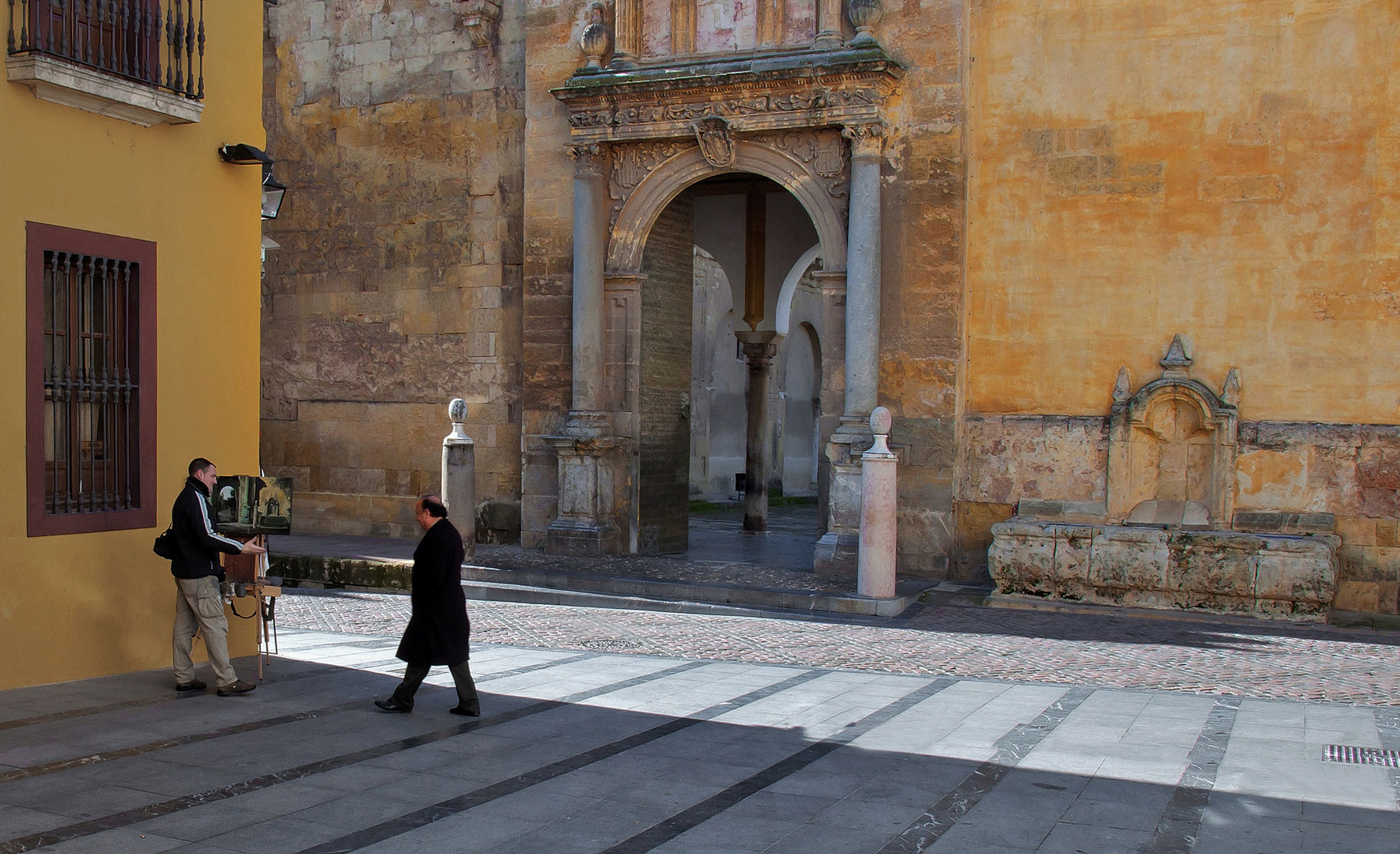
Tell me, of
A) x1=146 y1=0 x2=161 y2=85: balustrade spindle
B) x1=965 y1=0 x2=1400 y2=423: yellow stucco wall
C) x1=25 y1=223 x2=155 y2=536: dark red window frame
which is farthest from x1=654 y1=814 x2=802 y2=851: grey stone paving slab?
x1=965 y1=0 x2=1400 y2=423: yellow stucco wall

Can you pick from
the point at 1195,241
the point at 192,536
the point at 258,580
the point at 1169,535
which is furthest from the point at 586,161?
the point at 192,536

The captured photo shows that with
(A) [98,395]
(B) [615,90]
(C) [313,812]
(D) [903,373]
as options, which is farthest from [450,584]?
(B) [615,90]

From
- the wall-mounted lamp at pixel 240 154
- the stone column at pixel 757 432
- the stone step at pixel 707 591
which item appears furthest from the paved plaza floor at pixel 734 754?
the stone column at pixel 757 432

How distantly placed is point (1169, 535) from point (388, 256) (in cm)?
942

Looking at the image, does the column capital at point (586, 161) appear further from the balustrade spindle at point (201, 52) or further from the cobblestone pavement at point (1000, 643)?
the balustrade spindle at point (201, 52)

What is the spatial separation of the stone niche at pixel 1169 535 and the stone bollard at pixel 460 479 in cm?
503

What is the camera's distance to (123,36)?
7.71m

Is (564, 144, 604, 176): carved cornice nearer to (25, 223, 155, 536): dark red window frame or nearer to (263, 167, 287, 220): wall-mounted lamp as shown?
(263, 167, 287, 220): wall-mounted lamp

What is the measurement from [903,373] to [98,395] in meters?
7.38

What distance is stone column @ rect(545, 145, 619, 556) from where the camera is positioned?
1366cm

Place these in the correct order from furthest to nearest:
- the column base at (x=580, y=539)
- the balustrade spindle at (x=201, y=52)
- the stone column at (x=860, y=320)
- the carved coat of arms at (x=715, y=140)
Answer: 1. the column base at (x=580, y=539)
2. the carved coat of arms at (x=715, y=140)
3. the stone column at (x=860, y=320)
4. the balustrade spindle at (x=201, y=52)

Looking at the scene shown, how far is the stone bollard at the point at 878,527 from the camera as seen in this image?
1106cm

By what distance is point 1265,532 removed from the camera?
10836 mm

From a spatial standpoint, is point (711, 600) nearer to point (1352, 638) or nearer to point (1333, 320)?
point (1352, 638)
